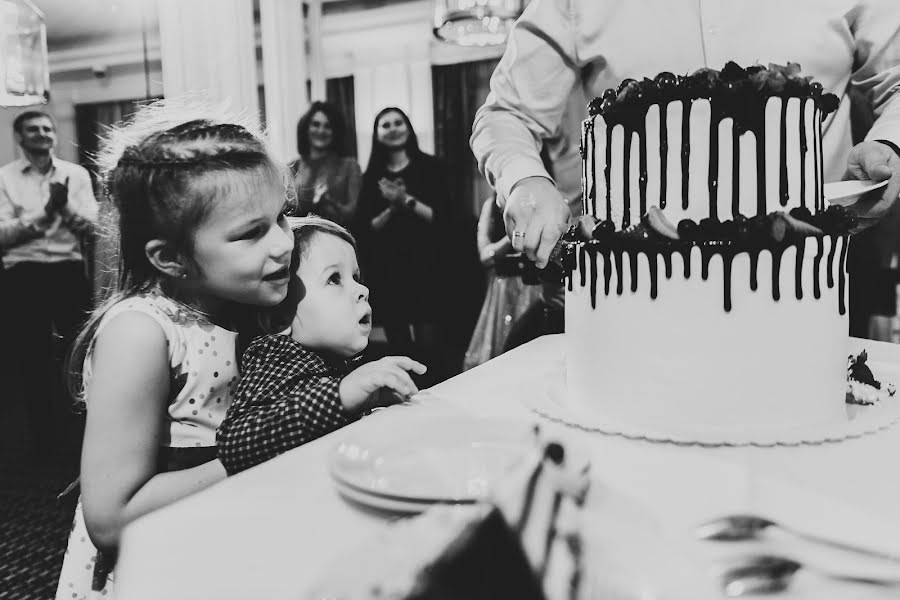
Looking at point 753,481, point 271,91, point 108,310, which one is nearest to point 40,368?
point 271,91

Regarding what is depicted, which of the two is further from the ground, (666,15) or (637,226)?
(666,15)

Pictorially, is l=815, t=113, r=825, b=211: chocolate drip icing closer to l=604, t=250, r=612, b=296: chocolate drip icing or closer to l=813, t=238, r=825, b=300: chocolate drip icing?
l=813, t=238, r=825, b=300: chocolate drip icing

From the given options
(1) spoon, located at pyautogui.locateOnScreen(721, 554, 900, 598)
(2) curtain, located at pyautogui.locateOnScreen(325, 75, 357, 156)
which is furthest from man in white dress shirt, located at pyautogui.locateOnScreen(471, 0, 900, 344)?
(2) curtain, located at pyautogui.locateOnScreen(325, 75, 357, 156)

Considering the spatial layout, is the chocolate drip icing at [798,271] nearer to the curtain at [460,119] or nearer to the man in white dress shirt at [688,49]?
the man in white dress shirt at [688,49]

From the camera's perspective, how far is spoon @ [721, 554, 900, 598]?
45cm

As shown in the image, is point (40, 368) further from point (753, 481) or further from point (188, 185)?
point (753, 481)

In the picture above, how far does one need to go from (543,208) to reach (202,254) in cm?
54

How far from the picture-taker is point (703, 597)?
394mm

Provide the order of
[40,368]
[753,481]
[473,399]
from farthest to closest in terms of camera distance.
Answer: [40,368], [473,399], [753,481]

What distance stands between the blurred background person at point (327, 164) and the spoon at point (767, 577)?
6.94 feet

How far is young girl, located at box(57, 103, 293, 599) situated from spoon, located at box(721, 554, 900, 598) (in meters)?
0.77

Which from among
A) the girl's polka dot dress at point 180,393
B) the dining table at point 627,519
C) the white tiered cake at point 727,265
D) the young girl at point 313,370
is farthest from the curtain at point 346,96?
the dining table at point 627,519

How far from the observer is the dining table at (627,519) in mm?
443

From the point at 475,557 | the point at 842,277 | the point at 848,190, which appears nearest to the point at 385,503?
the point at 475,557
